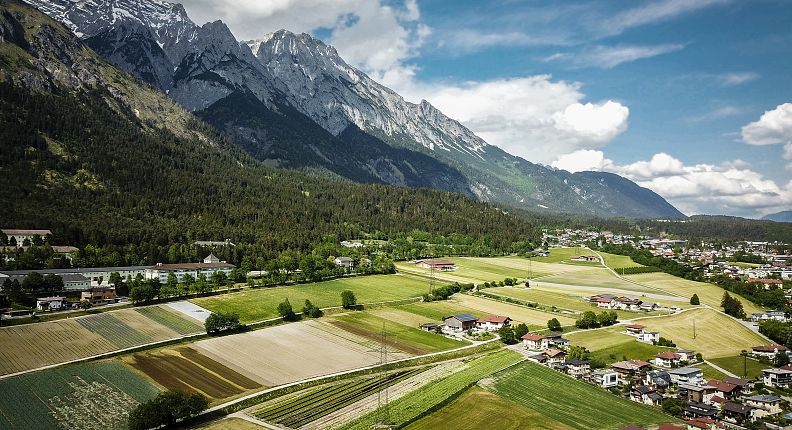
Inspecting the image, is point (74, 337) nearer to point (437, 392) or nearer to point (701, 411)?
point (437, 392)

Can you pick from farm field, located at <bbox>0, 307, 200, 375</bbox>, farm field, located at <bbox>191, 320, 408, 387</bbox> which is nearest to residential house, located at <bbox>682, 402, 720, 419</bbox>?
farm field, located at <bbox>191, 320, 408, 387</bbox>

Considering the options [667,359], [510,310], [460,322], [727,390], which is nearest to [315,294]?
[460,322]

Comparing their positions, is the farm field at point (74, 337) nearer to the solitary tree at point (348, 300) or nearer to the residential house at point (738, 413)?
the solitary tree at point (348, 300)

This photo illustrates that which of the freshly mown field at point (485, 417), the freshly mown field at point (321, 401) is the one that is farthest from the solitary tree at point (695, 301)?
the freshly mown field at point (321, 401)

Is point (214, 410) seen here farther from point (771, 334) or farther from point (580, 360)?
point (771, 334)

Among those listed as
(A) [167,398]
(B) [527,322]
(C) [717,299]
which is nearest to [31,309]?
(A) [167,398]
